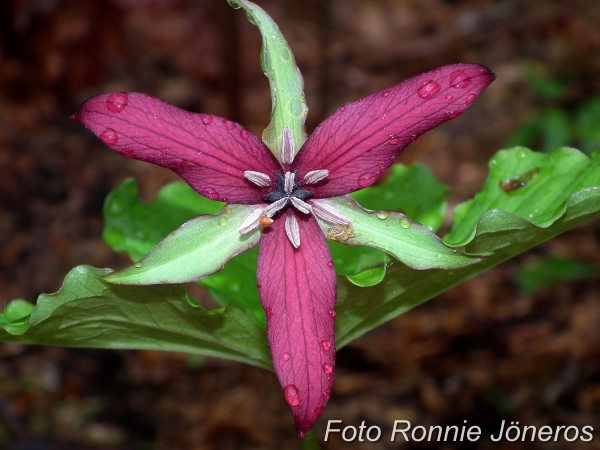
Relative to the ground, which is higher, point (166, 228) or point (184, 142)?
point (184, 142)

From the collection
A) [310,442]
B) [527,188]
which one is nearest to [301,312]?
[310,442]

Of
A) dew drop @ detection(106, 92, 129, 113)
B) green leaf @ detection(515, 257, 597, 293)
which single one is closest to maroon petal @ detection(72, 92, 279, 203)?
dew drop @ detection(106, 92, 129, 113)

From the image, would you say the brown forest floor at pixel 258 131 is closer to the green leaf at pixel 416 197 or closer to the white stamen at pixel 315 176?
the green leaf at pixel 416 197

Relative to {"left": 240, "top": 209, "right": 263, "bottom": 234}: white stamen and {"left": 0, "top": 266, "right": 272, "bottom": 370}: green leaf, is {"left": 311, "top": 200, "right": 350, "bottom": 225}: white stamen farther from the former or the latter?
{"left": 0, "top": 266, "right": 272, "bottom": 370}: green leaf

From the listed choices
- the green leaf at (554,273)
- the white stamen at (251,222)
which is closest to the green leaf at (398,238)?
the white stamen at (251,222)

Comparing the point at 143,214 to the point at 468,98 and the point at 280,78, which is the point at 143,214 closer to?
the point at 280,78

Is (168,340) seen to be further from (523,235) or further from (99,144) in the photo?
(99,144)
